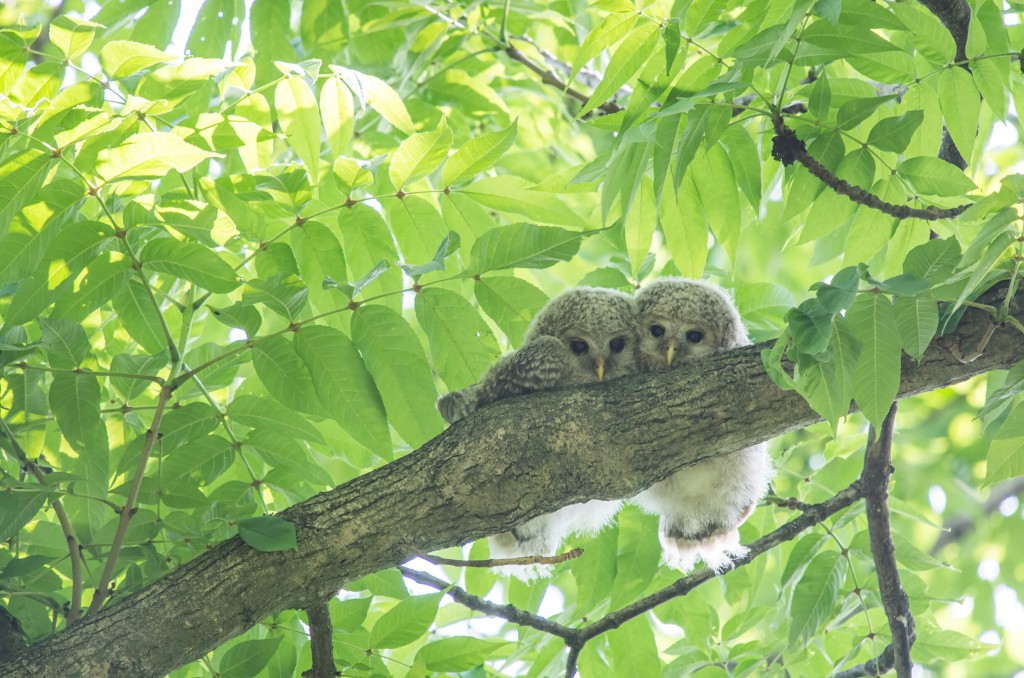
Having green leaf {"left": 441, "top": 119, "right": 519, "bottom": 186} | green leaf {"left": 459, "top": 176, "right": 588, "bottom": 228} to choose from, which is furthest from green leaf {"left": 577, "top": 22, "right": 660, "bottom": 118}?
green leaf {"left": 459, "top": 176, "right": 588, "bottom": 228}

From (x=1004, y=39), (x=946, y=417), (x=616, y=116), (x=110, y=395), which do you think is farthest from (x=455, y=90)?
(x=946, y=417)

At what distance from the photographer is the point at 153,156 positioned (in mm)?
2266

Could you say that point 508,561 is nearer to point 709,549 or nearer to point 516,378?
point 516,378

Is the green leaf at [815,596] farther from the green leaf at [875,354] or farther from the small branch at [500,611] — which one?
the green leaf at [875,354]

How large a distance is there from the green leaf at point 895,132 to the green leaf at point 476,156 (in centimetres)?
109

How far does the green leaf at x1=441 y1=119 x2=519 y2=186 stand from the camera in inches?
108

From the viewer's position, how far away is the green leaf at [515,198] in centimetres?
299

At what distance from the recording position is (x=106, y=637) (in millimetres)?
2342

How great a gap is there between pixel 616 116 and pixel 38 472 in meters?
2.04

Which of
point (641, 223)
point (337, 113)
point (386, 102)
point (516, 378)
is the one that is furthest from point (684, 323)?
point (337, 113)

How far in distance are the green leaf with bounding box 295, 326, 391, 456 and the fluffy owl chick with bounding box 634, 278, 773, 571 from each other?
1.02 m

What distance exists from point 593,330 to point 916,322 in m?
1.27

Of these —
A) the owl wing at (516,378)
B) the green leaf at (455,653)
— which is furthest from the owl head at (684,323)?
the green leaf at (455,653)

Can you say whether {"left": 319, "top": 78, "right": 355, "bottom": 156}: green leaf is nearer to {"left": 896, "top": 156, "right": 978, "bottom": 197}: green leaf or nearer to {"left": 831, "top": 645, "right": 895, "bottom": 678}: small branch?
{"left": 896, "top": 156, "right": 978, "bottom": 197}: green leaf
